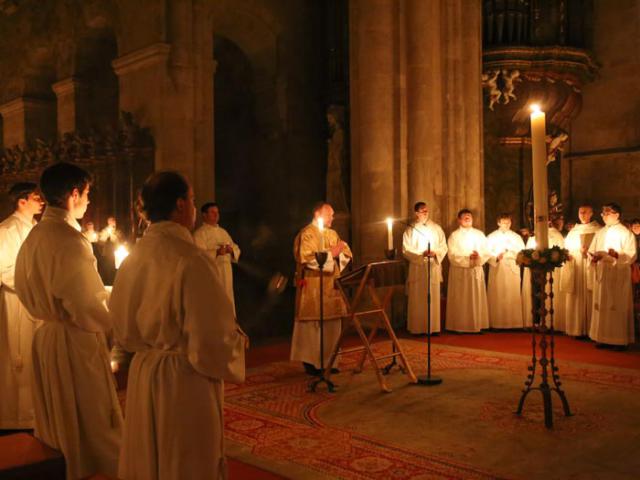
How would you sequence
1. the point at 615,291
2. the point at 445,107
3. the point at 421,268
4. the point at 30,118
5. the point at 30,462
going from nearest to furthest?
the point at 30,462
the point at 615,291
the point at 421,268
the point at 445,107
the point at 30,118

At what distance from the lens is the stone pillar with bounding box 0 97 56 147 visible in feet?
51.7

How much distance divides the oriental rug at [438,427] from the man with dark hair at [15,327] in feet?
5.46

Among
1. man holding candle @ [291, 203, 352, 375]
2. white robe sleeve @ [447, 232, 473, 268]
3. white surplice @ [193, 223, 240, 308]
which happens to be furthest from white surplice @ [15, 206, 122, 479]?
white robe sleeve @ [447, 232, 473, 268]

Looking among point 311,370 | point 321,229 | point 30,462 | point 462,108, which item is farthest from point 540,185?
point 462,108

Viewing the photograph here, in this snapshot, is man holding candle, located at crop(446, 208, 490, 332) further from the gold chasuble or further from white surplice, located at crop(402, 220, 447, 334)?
the gold chasuble

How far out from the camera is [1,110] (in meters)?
16.4

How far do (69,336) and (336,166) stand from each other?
355 inches

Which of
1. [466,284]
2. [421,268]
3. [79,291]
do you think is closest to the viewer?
[79,291]

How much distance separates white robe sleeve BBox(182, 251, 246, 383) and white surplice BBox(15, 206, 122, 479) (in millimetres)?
1355

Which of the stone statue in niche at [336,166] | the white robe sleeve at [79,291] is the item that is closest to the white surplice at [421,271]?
the stone statue in niche at [336,166]

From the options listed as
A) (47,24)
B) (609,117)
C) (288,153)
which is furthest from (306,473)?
(47,24)

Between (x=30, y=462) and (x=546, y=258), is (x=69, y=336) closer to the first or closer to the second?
(x=30, y=462)

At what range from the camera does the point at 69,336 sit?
397cm

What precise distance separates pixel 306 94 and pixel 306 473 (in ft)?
34.7
